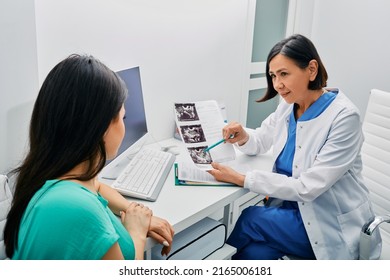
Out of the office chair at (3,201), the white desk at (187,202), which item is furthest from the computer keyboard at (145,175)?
the office chair at (3,201)

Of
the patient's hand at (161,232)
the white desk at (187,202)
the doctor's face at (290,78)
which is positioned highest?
the doctor's face at (290,78)

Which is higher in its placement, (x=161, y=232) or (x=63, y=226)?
(x=63, y=226)

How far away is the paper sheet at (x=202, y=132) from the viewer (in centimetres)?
160

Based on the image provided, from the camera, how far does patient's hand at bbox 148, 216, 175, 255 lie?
105cm

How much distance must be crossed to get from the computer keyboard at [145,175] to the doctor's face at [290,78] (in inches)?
21.3

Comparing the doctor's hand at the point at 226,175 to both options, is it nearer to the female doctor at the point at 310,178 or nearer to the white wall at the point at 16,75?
the female doctor at the point at 310,178

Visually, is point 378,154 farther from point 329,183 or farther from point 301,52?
point 301,52

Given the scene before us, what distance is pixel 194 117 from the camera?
1741mm

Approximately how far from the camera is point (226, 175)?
1427 mm

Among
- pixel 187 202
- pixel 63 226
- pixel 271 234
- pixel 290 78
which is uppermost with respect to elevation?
pixel 290 78

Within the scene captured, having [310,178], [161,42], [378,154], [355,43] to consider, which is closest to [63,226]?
[310,178]

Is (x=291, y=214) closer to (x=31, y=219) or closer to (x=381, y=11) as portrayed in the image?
(x=31, y=219)

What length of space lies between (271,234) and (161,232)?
565mm

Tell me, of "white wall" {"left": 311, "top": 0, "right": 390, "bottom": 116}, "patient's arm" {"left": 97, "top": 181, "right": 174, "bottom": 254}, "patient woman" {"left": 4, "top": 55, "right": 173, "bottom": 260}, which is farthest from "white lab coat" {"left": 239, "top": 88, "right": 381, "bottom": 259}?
"white wall" {"left": 311, "top": 0, "right": 390, "bottom": 116}
